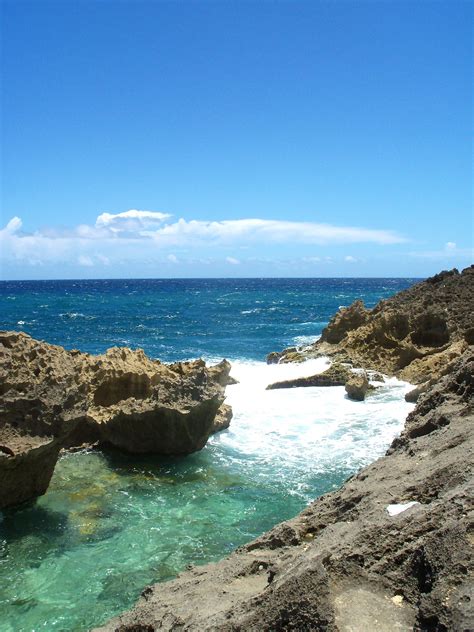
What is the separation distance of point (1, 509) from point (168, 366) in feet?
17.5

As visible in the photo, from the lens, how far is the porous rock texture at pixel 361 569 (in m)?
3.59

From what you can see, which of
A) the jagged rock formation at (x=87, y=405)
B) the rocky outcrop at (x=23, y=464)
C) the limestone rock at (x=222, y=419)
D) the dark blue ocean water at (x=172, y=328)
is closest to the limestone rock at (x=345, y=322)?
the dark blue ocean water at (x=172, y=328)

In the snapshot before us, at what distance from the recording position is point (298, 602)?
12.0 feet

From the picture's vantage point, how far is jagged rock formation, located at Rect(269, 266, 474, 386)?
63.2 ft

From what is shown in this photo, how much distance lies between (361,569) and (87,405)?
270 inches

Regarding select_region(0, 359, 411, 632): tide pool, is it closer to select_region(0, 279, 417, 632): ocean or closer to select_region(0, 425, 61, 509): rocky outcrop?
select_region(0, 279, 417, 632): ocean

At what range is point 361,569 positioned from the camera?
4.07 metres

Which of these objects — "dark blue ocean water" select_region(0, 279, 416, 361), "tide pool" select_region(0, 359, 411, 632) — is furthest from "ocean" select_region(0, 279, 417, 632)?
"dark blue ocean water" select_region(0, 279, 416, 361)

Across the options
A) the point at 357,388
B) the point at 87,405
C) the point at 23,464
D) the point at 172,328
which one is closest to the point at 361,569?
the point at 23,464

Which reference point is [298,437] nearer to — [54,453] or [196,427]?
[196,427]

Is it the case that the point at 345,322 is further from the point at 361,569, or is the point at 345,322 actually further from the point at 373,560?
the point at 361,569

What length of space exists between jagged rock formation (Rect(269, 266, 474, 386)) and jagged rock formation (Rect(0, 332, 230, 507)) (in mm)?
6731

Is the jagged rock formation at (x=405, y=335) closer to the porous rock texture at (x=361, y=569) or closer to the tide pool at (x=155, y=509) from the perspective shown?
the tide pool at (x=155, y=509)

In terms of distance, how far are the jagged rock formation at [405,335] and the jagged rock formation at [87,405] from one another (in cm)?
673
